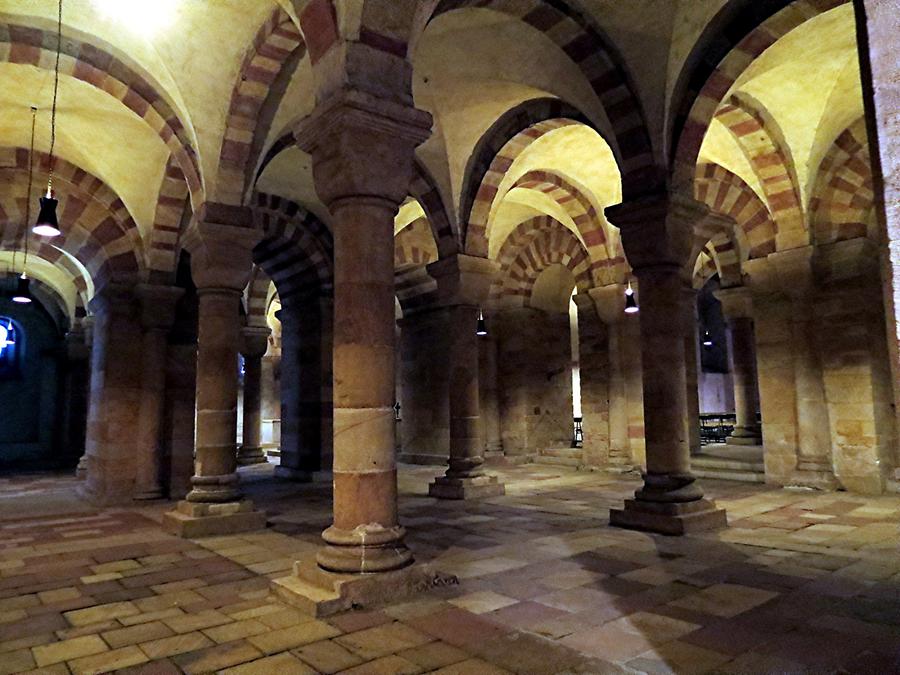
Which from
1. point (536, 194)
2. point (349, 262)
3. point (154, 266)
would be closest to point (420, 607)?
point (349, 262)

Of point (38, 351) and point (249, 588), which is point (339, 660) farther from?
point (38, 351)

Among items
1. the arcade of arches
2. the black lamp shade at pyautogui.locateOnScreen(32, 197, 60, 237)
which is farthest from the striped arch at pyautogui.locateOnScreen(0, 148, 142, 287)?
the black lamp shade at pyautogui.locateOnScreen(32, 197, 60, 237)

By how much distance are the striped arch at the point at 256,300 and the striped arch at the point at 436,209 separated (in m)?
6.92

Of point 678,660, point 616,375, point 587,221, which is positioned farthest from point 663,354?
point 587,221

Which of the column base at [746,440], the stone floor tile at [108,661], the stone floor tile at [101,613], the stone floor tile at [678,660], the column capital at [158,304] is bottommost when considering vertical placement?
the stone floor tile at [101,613]

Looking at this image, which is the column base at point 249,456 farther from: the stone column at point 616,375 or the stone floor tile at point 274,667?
the stone floor tile at point 274,667

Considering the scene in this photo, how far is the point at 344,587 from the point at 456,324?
5222 millimetres

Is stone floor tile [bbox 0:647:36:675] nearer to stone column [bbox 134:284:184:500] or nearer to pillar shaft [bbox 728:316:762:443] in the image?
stone column [bbox 134:284:184:500]

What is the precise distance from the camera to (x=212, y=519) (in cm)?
623

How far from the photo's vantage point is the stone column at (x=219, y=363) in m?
6.42

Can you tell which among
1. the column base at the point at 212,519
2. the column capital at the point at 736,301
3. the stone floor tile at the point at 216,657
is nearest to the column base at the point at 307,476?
the column base at the point at 212,519

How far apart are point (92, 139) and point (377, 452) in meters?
7.17

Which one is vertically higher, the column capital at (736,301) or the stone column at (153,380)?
the column capital at (736,301)

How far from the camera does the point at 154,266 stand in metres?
9.08
